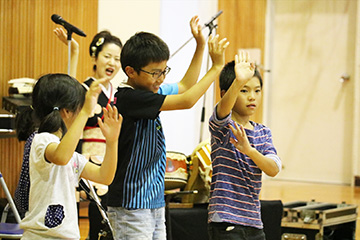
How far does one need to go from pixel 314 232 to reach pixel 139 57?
2023mm

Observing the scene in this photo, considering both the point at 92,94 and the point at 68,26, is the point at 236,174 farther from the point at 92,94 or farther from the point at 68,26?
the point at 68,26

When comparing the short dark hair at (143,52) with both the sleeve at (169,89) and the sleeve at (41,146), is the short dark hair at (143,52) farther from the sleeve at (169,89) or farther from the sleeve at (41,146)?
the sleeve at (41,146)

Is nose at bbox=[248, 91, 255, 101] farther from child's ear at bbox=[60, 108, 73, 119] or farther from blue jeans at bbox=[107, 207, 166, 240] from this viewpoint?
child's ear at bbox=[60, 108, 73, 119]

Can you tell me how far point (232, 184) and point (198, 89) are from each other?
1.57ft

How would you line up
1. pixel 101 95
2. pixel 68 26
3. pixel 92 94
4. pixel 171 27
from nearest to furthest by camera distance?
pixel 92 94 < pixel 68 26 < pixel 101 95 < pixel 171 27

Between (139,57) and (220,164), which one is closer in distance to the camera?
(139,57)

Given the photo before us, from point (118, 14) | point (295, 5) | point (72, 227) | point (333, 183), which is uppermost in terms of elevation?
point (295, 5)

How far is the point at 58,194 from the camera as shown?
75.7 inches

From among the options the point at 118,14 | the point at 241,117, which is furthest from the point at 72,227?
the point at 118,14

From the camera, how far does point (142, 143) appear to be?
2160 mm

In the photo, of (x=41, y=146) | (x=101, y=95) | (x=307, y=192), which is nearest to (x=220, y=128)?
(x=41, y=146)

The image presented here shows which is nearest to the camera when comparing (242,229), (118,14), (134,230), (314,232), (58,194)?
(58,194)

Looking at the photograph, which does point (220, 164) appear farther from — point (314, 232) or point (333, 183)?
point (333, 183)

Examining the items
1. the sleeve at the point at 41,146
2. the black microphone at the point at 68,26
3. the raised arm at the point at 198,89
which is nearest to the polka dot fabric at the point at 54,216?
the sleeve at the point at 41,146
